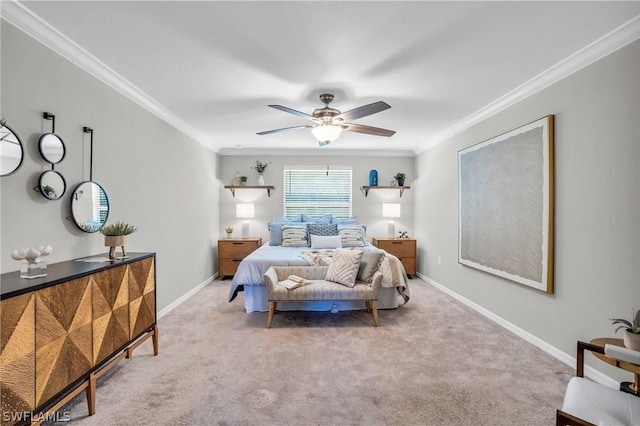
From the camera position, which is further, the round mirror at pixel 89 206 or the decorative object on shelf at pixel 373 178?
the decorative object on shelf at pixel 373 178

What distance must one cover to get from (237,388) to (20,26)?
9.11 ft

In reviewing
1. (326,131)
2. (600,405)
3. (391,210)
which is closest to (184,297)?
(326,131)

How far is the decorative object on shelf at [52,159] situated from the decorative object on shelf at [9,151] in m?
0.16

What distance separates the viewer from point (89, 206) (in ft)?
8.33

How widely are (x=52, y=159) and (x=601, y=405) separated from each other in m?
3.48

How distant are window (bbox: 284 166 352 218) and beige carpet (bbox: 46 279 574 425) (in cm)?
302

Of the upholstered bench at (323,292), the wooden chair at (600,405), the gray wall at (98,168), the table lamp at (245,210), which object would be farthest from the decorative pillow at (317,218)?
the wooden chair at (600,405)

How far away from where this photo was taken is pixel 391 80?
2834 millimetres

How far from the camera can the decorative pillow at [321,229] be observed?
17.5 ft

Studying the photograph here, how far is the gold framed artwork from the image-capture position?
9.14 feet

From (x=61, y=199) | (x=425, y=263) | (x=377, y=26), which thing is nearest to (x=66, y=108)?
(x=61, y=199)

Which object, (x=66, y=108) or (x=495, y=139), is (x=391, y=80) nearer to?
(x=495, y=139)

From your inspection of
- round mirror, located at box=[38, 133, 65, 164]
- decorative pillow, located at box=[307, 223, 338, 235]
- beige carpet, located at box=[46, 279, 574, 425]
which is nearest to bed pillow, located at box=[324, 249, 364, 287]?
beige carpet, located at box=[46, 279, 574, 425]

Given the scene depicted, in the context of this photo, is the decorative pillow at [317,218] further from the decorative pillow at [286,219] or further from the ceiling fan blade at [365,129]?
the ceiling fan blade at [365,129]
